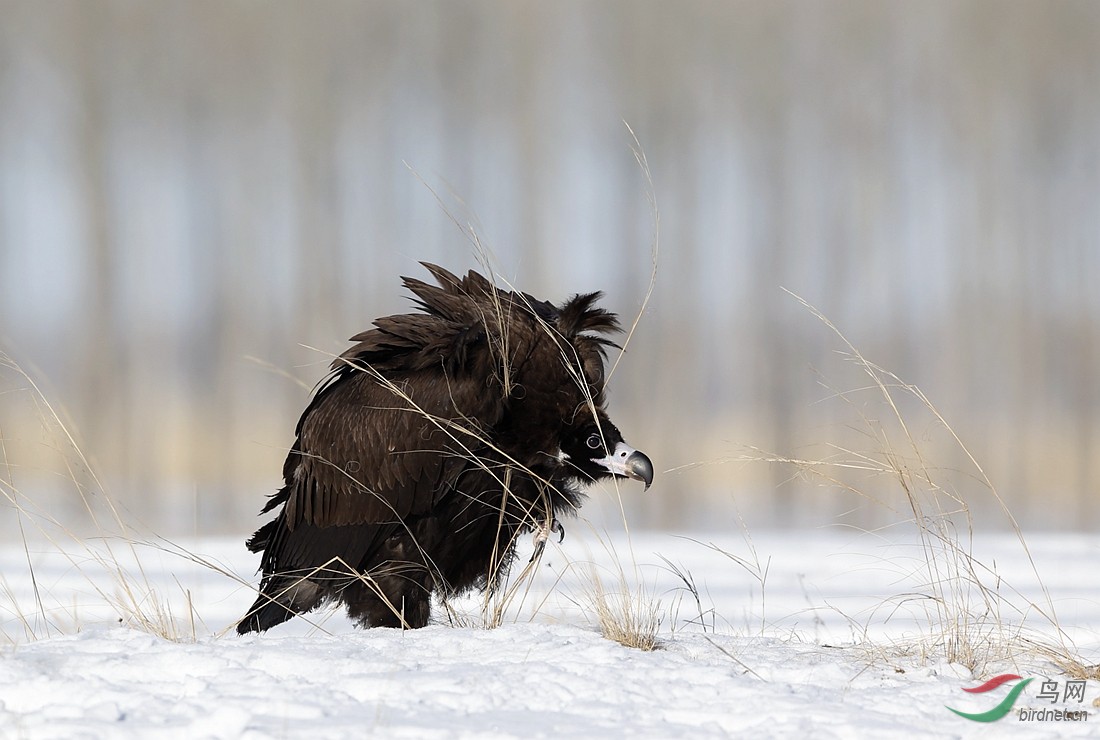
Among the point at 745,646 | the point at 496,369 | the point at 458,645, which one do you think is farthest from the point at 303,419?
the point at 745,646

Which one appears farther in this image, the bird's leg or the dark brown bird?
the dark brown bird

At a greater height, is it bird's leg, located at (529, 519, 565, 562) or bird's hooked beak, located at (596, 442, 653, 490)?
bird's hooked beak, located at (596, 442, 653, 490)

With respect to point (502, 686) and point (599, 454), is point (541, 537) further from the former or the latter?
point (502, 686)

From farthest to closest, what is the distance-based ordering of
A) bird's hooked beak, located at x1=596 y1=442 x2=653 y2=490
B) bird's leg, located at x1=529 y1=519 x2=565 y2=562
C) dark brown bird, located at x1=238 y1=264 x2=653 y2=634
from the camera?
1. bird's hooked beak, located at x1=596 y1=442 x2=653 y2=490
2. dark brown bird, located at x1=238 y1=264 x2=653 y2=634
3. bird's leg, located at x1=529 y1=519 x2=565 y2=562

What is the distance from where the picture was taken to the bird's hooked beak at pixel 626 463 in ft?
14.8

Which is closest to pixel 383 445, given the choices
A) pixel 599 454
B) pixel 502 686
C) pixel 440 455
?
pixel 440 455

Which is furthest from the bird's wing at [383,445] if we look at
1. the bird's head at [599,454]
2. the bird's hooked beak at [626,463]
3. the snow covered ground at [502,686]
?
the snow covered ground at [502,686]

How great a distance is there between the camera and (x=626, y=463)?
452cm

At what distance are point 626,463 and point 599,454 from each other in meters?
0.13

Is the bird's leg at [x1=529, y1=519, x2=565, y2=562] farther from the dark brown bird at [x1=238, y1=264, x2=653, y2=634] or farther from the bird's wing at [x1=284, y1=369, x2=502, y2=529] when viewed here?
the bird's wing at [x1=284, y1=369, x2=502, y2=529]

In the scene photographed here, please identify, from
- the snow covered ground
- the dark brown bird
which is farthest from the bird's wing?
the snow covered ground

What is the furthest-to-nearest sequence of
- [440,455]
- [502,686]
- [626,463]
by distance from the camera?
[626,463] < [440,455] < [502,686]

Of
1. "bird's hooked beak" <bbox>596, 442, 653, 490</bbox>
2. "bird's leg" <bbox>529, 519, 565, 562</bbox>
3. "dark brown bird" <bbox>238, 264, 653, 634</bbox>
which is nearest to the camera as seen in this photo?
"bird's leg" <bbox>529, 519, 565, 562</bbox>

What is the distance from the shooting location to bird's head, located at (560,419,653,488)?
4.52m
